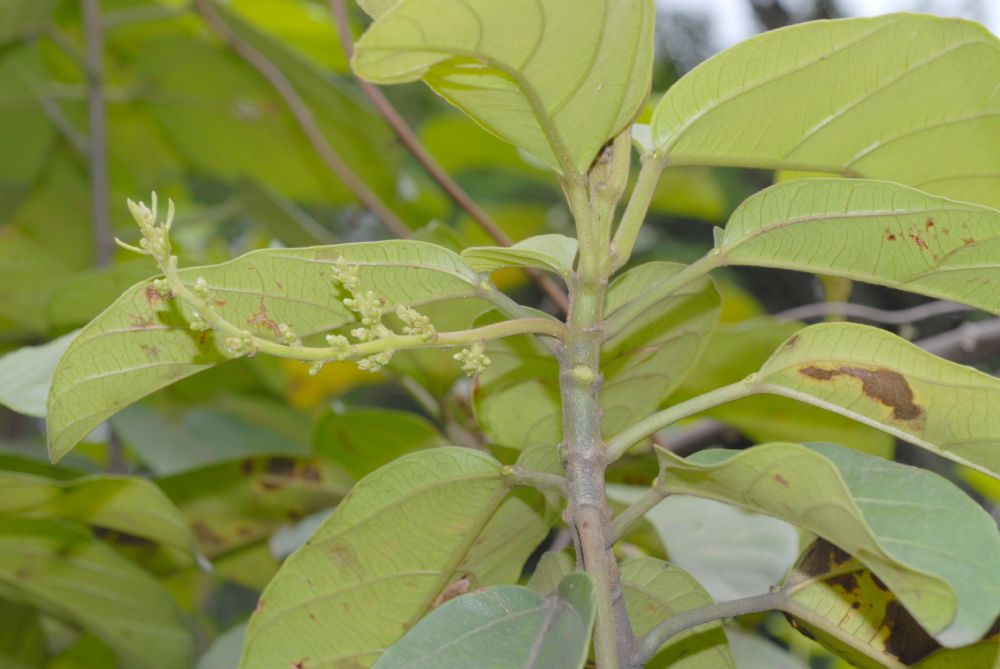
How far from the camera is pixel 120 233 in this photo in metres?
1.32

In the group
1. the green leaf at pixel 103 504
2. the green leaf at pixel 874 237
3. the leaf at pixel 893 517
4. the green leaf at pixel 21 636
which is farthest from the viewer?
the green leaf at pixel 21 636

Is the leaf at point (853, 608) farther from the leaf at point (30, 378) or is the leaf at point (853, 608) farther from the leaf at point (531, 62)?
the leaf at point (30, 378)

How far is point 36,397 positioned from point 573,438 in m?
0.33

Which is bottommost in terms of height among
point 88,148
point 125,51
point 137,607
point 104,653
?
point 104,653

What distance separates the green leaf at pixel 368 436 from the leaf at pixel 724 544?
0.19 meters

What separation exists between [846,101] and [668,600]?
278 mm

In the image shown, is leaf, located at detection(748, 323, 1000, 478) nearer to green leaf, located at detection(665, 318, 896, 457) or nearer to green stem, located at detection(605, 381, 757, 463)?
green stem, located at detection(605, 381, 757, 463)

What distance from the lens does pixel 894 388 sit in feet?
1.53

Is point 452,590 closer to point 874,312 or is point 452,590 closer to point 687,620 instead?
point 687,620

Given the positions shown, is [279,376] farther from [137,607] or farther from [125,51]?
[125,51]

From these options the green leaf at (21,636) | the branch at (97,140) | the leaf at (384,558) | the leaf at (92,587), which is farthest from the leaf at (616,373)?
the branch at (97,140)

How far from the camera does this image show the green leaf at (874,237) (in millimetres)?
462

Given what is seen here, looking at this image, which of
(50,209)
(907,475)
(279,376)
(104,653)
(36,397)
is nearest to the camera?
(907,475)

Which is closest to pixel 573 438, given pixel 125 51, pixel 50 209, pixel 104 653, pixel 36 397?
pixel 36 397
